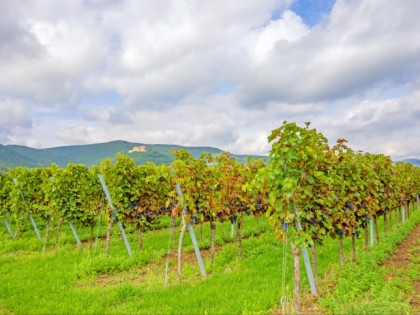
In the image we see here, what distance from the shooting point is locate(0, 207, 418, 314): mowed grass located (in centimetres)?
628

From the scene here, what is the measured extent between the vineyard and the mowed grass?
0.10ft

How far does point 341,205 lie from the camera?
Answer: 8.30 meters

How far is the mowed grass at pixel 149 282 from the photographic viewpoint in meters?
6.28

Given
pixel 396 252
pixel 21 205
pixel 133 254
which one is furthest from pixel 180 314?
pixel 21 205

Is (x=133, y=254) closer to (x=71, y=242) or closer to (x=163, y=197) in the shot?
(x=163, y=197)

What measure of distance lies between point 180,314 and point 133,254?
6.01 meters

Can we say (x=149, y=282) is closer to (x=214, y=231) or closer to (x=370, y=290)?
(x=214, y=231)

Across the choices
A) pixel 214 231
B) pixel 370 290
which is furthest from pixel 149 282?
pixel 370 290

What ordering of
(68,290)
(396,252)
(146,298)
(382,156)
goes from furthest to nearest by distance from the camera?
(382,156), (396,252), (68,290), (146,298)

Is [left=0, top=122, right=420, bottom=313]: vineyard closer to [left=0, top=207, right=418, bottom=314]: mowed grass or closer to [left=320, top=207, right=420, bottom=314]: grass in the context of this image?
[left=0, top=207, right=418, bottom=314]: mowed grass

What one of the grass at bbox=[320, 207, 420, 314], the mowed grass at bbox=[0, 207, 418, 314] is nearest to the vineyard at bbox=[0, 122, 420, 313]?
the mowed grass at bbox=[0, 207, 418, 314]

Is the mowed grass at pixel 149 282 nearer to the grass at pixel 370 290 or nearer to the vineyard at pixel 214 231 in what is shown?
the vineyard at pixel 214 231

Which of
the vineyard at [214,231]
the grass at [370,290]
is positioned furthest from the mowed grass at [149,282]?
the grass at [370,290]

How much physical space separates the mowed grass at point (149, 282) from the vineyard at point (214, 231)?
3cm
